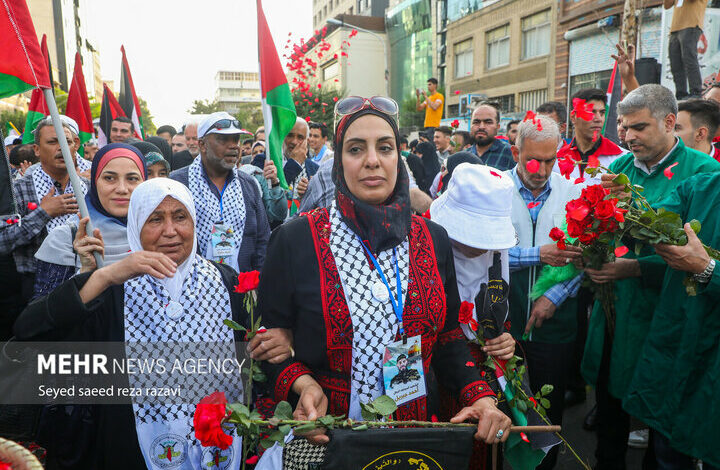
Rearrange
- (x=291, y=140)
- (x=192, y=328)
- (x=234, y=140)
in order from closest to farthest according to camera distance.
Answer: (x=192, y=328) < (x=234, y=140) < (x=291, y=140)

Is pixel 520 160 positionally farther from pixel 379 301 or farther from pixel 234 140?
pixel 234 140

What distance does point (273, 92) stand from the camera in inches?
191

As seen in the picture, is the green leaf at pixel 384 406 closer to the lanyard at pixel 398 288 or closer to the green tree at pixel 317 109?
the lanyard at pixel 398 288

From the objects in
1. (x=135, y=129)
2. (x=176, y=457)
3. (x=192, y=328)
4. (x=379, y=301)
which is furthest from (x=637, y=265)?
(x=135, y=129)

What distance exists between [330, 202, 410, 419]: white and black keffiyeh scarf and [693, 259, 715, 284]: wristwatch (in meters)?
1.47

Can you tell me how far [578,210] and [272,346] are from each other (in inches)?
59.7

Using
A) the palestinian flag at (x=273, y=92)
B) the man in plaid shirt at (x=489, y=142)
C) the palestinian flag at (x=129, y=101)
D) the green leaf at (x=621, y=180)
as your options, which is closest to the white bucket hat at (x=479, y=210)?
the green leaf at (x=621, y=180)

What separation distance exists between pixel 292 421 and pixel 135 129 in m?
6.91

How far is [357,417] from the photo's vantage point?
187 cm

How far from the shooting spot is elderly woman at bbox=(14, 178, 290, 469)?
83.3 inches

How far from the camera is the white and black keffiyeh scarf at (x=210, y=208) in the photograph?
4020mm

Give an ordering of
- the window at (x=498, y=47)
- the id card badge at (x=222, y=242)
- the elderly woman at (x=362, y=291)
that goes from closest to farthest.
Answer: the elderly woman at (x=362, y=291), the id card badge at (x=222, y=242), the window at (x=498, y=47)

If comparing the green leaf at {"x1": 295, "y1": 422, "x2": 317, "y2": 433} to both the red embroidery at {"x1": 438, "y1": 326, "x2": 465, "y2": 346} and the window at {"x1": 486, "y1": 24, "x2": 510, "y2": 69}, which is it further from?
the window at {"x1": 486, "y1": 24, "x2": 510, "y2": 69}

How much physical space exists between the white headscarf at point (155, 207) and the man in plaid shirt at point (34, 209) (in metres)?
1.46
